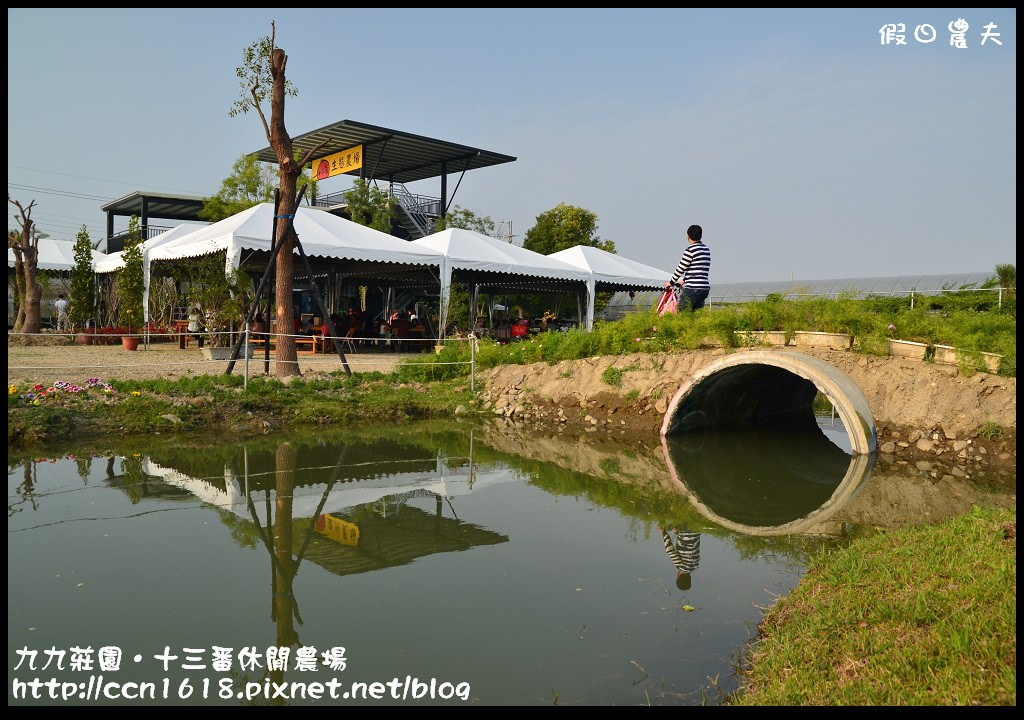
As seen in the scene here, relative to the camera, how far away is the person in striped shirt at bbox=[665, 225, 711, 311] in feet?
35.0

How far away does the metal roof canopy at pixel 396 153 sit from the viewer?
28844mm

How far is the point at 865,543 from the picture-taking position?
16.9 ft

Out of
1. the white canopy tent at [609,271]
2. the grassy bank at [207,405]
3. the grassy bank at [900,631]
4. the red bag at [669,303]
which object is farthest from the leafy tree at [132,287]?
the grassy bank at [900,631]

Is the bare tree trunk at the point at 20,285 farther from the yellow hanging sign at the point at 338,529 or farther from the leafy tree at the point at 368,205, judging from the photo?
the yellow hanging sign at the point at 338,529

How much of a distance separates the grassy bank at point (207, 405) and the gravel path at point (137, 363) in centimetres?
79

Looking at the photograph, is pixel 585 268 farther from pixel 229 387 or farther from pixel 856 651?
pixel 856 651

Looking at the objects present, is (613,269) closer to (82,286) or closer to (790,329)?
(790,329)

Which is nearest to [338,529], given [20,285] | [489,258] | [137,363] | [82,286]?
[137,363]

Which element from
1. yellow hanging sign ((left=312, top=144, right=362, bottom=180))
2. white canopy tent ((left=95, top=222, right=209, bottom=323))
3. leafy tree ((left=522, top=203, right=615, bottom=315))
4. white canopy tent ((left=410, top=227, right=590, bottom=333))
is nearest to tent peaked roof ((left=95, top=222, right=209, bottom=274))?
white canopy tent ((left=95, top=222, right=209, bottom=323))

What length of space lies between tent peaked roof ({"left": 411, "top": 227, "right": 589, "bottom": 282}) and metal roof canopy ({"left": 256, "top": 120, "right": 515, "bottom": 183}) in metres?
11.5

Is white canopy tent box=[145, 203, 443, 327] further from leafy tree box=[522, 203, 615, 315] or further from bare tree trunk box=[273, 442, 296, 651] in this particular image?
leafy tree box=[522, 203, 615, 315]

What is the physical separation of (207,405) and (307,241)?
18.9 ft

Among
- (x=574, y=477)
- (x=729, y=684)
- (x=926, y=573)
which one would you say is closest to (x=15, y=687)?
(x=729, y=684)
